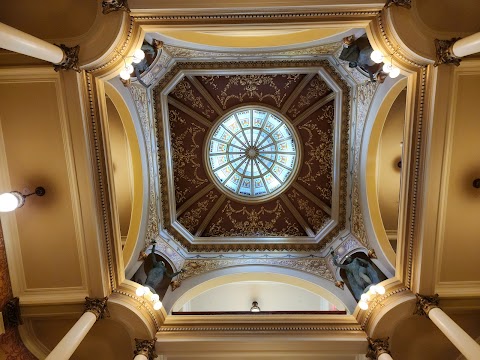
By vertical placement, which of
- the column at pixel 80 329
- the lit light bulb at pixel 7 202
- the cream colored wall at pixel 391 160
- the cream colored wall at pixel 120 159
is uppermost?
the cream colored wall at pixel 391 160

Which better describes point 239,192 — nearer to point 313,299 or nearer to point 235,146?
point 235,146

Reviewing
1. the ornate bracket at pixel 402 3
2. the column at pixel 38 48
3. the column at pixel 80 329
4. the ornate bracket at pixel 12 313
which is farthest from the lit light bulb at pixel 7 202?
the ornate bracket at pixel 402 3

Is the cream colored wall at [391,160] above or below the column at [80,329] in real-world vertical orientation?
above

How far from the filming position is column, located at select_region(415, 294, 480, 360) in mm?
5055

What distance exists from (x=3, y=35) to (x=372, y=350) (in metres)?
6.93

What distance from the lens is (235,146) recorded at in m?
10.7

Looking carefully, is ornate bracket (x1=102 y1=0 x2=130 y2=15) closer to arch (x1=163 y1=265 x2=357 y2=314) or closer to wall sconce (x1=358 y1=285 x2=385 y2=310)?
arch (x1=163 y1=265 x2=357 y2=314)

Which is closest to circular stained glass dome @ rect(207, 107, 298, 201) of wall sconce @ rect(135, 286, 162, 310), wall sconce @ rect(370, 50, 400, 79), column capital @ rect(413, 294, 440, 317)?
wall sconce @ rect(135, 286, 162, 310)

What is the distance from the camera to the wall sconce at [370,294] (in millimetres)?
6355

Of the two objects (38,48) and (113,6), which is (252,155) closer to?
(113,6)

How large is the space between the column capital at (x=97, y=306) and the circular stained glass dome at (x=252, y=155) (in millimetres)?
4882

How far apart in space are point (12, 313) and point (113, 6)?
17.0ft

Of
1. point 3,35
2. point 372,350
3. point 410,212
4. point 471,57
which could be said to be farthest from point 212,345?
point 471,57

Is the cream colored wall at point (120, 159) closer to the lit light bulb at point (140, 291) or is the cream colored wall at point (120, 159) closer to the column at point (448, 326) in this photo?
the lit light bulb at point (140, 291)
